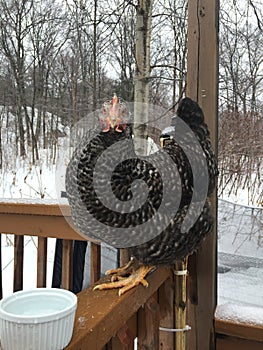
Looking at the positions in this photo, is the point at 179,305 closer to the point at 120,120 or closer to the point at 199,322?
the point at 199,322

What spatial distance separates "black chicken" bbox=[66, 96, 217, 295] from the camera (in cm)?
82

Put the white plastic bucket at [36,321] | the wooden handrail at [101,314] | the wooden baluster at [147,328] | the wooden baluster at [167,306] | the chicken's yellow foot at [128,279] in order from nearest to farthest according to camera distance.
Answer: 1. the white plastic bucket at [36,321]
2. the wooden handrail at [101,314]
3. the chicken's yellow foot at [128,279]
4. the wooden baluster at [147,328]
5. the wooden baluster at [167,306]

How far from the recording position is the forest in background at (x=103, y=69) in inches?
51.9

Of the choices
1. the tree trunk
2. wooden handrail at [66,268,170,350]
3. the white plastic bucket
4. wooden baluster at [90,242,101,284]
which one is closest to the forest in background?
the tree trunk

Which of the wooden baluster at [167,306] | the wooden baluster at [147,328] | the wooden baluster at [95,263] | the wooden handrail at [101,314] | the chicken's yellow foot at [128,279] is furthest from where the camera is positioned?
the wooden baluster at [95,263]

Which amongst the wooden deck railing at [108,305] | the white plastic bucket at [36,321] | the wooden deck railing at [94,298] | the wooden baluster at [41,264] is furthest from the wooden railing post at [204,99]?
the white plastic bucket at [36,321]

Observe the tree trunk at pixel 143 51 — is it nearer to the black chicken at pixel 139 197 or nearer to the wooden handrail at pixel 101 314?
the black chicken at pixel 139 197

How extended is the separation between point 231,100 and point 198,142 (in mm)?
422

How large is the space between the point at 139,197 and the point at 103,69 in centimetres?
155

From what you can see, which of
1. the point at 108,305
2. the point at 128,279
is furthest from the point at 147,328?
the point at 108,305

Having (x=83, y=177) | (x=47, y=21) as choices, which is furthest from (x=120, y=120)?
(x=47, y=21)

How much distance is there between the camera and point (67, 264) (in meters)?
1.28

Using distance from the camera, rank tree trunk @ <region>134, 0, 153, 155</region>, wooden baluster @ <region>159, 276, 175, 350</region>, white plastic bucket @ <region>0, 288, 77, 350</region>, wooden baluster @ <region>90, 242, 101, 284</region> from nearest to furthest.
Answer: white plastic bucket @ <region>0, 288, 77, 350</region> → wooden baluster @ <region>159, 276, 175, 350</region> → wooden baluster @ <region>90, 242, 101, 284</region> → tree trunk @ <region>134, 0, 153, 155</region>

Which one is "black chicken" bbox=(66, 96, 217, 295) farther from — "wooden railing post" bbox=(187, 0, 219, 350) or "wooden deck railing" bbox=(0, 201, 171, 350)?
"wooden railing post" bbox=(187, 0, 219, 350)
